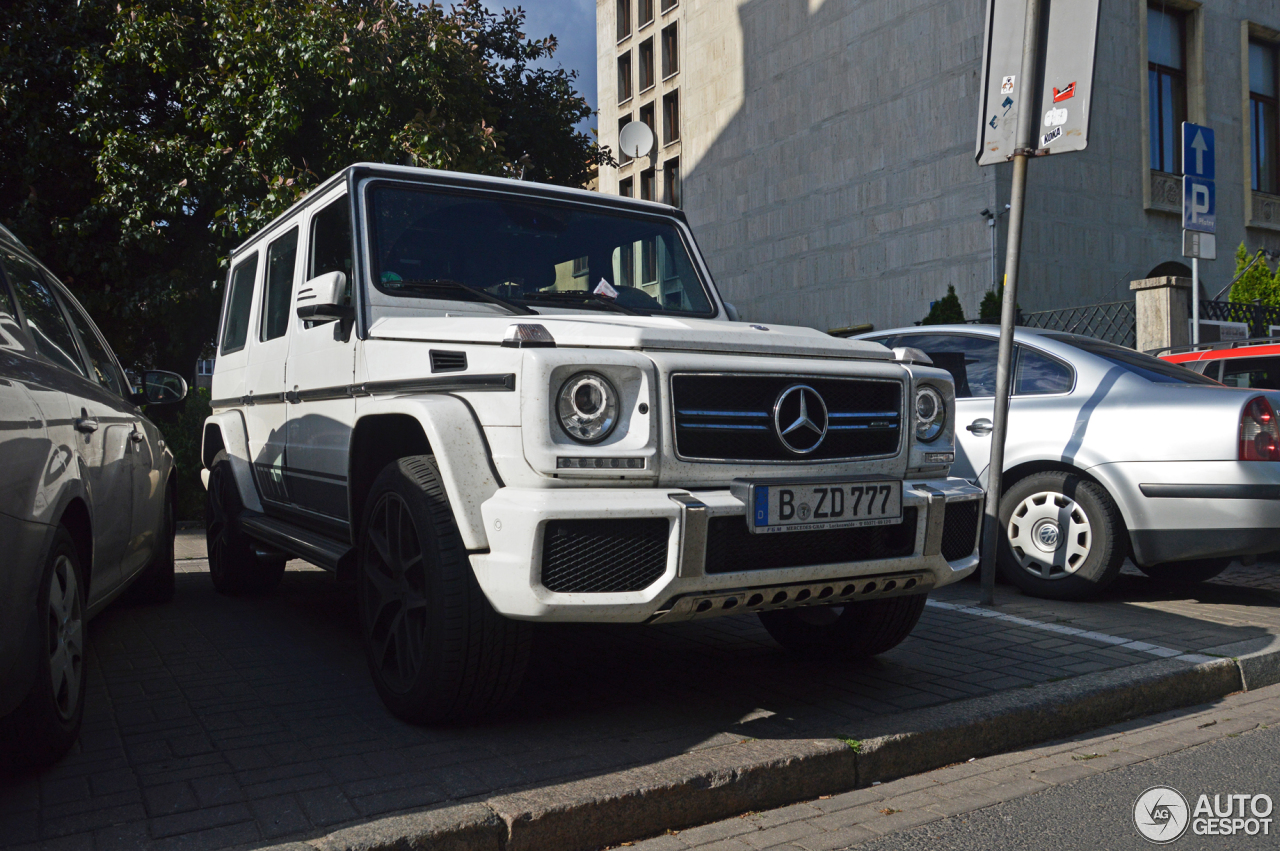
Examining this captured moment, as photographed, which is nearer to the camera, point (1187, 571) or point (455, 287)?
point (455, 287)

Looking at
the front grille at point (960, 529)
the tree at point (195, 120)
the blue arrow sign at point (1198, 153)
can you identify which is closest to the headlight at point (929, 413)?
the front grille at point (960, 529)

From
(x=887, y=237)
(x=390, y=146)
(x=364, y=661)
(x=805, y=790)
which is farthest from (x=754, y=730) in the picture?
(x=887, y=237)

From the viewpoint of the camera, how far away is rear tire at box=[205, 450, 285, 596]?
6.41 metres

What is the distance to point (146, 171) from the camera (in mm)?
12703

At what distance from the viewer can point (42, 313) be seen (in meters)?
4.40

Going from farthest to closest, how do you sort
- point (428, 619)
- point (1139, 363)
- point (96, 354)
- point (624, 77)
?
point (624, 77)
point (1139, 363)
point (96, 354)
point (428, 619)

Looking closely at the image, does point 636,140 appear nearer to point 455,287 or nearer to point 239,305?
point 239,305

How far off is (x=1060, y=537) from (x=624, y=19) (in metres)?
36.7

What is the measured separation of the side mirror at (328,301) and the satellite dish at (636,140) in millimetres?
12549

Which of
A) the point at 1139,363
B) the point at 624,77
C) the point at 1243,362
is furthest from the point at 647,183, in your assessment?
the point at 1139,363

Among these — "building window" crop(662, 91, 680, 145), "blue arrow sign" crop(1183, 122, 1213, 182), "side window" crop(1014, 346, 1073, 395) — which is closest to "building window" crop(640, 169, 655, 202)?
"building window" crop(662, 91, 680, 145)

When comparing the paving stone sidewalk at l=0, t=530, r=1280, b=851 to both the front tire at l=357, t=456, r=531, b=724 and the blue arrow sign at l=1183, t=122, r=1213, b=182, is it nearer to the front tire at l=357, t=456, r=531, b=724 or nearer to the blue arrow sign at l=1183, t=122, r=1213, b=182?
the front tire at l=357, t=456, r=531, b=724

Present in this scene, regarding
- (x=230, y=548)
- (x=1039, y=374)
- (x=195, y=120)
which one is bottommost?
(x=230, y=548)

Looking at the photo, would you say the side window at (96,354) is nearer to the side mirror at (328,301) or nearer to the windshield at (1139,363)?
the side mirror at (328,301)
